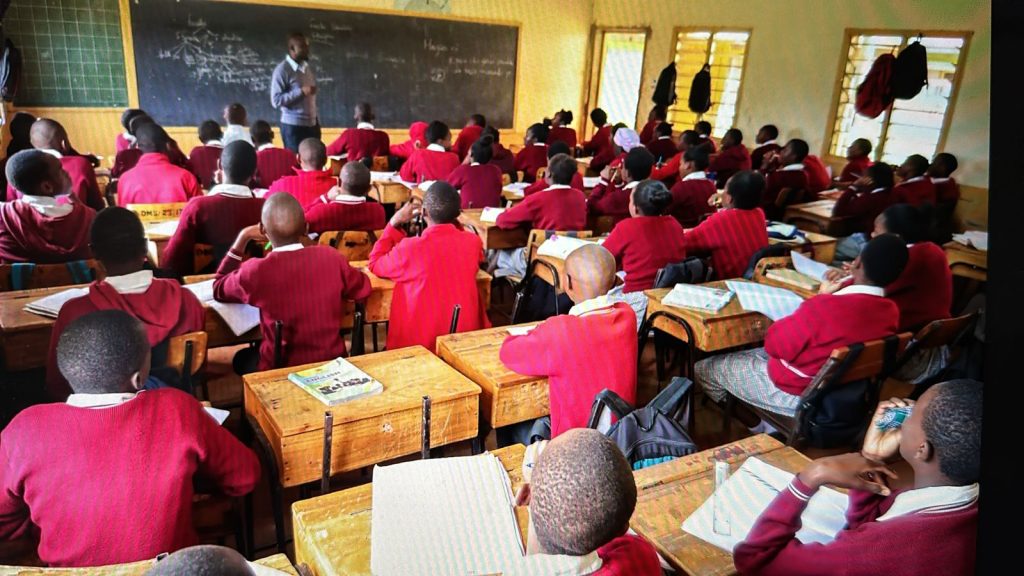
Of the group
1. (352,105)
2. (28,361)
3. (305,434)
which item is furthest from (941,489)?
(352,105)

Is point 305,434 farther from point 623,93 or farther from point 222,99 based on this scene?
point 623,93

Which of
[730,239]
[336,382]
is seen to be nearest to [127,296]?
[336,382]

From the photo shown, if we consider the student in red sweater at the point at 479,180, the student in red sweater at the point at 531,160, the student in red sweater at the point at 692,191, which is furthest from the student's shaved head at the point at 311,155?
the student in red sweater at the point at 531,160

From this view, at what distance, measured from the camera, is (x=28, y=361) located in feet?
6.86

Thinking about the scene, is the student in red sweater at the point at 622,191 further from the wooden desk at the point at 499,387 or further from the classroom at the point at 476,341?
the wooden desk at the point at 499,387

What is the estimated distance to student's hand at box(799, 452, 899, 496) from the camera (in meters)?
1.18

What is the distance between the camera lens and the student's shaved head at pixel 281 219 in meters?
2.32

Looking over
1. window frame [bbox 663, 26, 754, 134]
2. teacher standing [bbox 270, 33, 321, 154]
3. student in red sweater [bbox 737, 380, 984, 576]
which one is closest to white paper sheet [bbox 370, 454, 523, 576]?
student in red sweater [bbox 737, 380, 984, 576]

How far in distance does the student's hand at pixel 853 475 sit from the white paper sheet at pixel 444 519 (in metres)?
0.55

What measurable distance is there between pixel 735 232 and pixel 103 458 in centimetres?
305

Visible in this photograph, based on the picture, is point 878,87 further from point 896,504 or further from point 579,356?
point 896,504

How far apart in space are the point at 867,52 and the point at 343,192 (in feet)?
18.6

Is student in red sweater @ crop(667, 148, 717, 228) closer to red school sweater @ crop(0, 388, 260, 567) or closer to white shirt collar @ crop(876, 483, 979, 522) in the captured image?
white shirt collar @ crop(876, 483, 979, 522)

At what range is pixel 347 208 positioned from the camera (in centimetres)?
336
